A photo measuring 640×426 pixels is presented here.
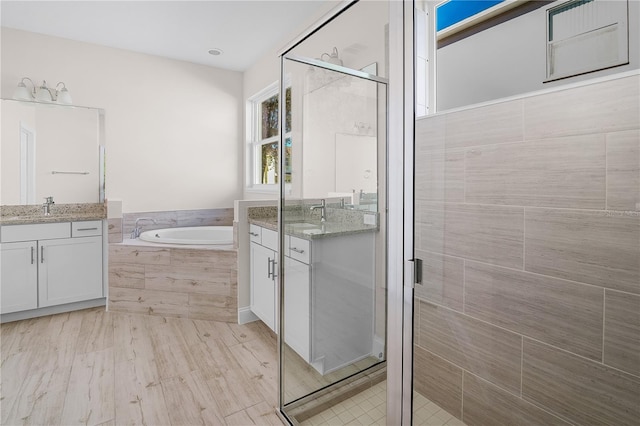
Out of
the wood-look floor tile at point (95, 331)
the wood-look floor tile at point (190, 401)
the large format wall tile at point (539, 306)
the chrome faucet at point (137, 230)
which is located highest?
the chrome faucet at point (137, 230)

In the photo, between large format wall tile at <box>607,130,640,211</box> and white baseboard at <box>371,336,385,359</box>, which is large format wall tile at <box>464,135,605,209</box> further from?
white baseboard at <box>371,336,385,359</box>

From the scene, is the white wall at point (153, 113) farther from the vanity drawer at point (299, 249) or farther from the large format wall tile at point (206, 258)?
the vanity drawer at point (299, 249)

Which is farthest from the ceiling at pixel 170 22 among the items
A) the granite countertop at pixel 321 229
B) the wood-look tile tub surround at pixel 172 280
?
the granite countertop at pixel 321 229

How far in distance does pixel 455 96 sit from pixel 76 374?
2.43 meters

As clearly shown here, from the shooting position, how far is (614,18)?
76 cm

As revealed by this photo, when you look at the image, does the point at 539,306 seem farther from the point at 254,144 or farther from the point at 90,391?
the point at 254,144

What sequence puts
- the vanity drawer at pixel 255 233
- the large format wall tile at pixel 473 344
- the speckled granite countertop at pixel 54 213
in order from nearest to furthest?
the large format wall tile at pixel 473 344 → the vanity drawer at pixel 255 233 → the speckled granite countertop at pixel 54 213

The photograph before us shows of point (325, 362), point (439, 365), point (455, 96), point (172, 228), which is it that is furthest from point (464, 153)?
point (172, 228)

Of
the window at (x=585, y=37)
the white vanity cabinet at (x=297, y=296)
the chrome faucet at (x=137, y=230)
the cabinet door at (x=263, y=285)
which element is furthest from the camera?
the chrome faucet at (x=137, y=230)

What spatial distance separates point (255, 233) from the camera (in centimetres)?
269

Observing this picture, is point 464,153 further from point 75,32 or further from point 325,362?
point 75,32

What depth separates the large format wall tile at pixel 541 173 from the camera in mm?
891

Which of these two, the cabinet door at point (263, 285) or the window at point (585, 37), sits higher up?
the window at point (585, 37)

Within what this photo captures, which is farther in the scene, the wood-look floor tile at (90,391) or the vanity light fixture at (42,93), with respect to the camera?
the vanity light fixture at (42,93)
